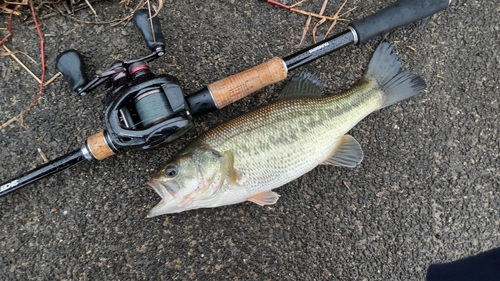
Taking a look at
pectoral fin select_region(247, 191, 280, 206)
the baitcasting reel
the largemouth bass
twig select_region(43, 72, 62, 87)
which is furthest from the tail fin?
twig select_region(43, 72, 62, 87)

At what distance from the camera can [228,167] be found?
237cm

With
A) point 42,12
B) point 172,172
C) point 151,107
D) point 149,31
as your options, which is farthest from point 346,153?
point 42,12

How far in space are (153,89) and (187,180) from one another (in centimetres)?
55

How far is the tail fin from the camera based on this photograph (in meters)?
2.68

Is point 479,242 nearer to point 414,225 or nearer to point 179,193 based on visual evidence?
point 414,225

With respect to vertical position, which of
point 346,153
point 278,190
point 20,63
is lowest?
point 278,190

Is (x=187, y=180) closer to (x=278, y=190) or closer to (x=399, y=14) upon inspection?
(x=278, y=190)

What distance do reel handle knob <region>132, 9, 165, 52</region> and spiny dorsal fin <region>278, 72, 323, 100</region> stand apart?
836 millimetres

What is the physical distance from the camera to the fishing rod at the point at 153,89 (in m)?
2.18

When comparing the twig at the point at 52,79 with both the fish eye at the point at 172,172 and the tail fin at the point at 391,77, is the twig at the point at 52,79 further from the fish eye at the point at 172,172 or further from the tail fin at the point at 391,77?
the tail fin at the point at 391,77

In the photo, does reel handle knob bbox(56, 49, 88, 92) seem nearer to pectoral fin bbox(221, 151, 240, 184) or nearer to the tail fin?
pectoral fin bbox(221, 151, 240, 184)

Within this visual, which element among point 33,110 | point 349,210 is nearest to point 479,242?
point 349,210

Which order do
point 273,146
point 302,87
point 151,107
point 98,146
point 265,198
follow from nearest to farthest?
point 151,107 < point 98,146 < point 273,146 < point 265,198 < point 302,87

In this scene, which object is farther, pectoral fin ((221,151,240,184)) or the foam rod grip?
the foam rod grip
